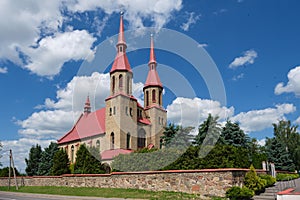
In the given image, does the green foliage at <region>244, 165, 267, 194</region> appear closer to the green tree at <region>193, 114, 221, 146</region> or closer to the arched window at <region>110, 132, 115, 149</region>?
the green tree at <region>193, 114, 221, 146</region>

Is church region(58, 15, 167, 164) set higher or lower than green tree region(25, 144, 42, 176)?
higher

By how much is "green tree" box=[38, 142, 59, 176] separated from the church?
2.43 metres

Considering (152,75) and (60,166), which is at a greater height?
(152,75)

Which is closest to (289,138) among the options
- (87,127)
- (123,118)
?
(123,118)

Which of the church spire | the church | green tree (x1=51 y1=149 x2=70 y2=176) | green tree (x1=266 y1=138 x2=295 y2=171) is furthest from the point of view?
the church spire

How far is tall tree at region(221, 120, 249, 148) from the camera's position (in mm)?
28188

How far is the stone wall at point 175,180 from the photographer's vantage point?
13867mm

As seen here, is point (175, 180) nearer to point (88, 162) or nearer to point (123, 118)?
point (88, 162)

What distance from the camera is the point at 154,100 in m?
43.4

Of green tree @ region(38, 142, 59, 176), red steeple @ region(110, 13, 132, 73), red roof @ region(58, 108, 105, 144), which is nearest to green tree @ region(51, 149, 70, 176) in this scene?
red roof @ region(58, 108, 105, 144)

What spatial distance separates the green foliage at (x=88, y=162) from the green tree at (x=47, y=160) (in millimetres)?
16421

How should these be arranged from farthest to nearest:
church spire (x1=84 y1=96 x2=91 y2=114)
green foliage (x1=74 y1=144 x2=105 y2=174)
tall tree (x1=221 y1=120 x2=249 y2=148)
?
1. church spire (x1=84 y1=96 x2=91 y2=114)
2. tall tree (x1=221 y1=120 x2=249 y2=148)
3. green foliage (x1=74 y1=144 x2=105 y2=174)

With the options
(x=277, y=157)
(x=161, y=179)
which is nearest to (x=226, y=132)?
(x=277, y=157)

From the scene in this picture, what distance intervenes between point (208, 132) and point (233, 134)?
244 centimetres
